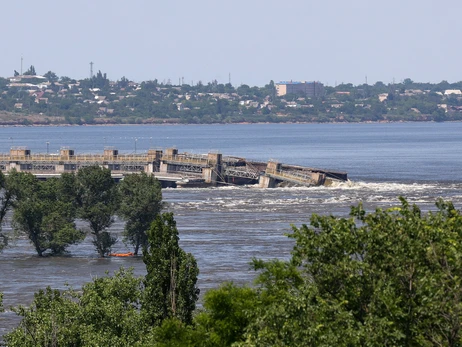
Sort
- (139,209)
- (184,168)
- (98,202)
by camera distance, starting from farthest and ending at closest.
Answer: (184,168) → (98,202) → (139,209)

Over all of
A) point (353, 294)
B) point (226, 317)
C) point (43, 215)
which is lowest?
point (43, 215)

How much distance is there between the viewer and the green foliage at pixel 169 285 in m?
28.5

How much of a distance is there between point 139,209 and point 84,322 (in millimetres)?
29363

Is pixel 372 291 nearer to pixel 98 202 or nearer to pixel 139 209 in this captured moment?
pixel 139 209

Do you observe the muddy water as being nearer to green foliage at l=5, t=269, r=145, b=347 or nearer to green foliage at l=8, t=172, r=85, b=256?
green foliage at l=8, t=172, r=85, b=256

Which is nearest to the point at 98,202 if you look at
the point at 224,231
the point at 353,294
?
the point at 224,231

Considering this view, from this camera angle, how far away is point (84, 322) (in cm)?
2884

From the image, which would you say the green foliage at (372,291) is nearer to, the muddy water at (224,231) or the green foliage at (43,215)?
the muddy water at (224,231)

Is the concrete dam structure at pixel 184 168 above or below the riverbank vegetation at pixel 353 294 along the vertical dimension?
below

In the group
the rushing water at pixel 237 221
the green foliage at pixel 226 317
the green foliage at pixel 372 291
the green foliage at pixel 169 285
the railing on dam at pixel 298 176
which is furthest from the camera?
the railing on dam at pixel 298 176

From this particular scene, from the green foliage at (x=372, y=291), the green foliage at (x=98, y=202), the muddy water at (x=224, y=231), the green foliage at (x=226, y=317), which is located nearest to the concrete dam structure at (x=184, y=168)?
the muddy water at (x=224, y=231)

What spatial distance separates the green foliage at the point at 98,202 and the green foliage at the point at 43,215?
89 centimetres

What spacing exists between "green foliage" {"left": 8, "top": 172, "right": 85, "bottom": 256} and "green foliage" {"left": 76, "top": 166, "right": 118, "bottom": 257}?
0.89m

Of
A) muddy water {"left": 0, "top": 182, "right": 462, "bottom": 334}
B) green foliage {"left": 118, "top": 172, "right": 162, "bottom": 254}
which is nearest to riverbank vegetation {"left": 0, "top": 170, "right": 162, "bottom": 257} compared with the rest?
green foliage {"left": 118, "top": 172, "right": 162, "bottom": 254}
